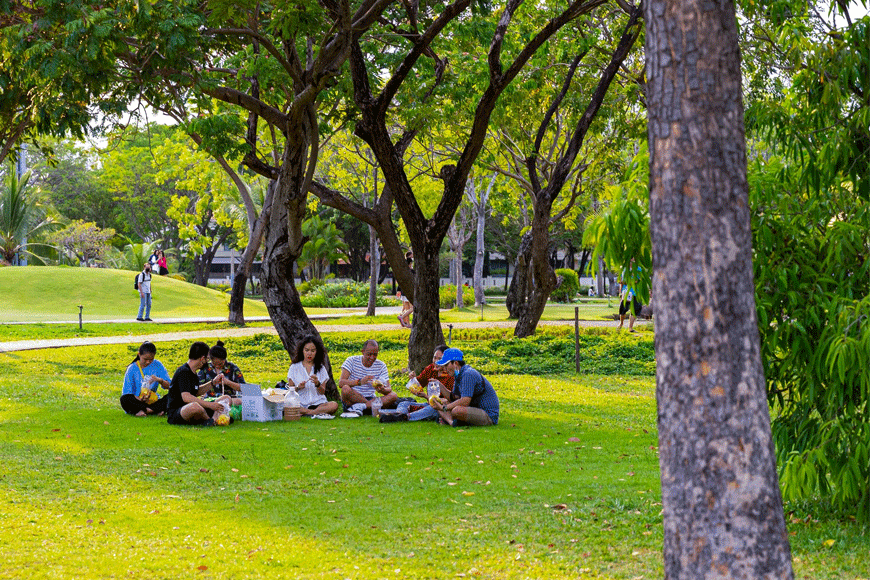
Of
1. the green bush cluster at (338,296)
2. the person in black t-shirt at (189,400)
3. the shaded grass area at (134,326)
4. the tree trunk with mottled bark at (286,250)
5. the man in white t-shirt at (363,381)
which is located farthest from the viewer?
the green bush cluster at (338,296)

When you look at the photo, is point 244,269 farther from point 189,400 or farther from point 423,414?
point 423,414

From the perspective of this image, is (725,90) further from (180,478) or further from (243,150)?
(243,150)

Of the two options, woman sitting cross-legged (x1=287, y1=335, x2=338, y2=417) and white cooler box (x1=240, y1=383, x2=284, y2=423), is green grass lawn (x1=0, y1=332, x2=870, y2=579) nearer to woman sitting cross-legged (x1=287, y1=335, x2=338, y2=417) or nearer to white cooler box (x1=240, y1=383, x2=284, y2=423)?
white cooler box (x1=240, y1=383, x2=284, y2=423)

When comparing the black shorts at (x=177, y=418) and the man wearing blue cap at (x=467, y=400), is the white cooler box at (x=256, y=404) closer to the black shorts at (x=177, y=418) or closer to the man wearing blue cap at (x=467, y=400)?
the black shorts at (x=177, y=418)

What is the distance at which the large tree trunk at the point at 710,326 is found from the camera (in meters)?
3.37

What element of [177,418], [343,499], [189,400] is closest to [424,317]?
[189,400]

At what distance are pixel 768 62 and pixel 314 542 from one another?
1542 centimetres

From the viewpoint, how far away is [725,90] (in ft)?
11.3

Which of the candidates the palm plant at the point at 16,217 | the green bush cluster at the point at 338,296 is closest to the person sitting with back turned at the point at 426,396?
the green bush cluster at the point at 338,296

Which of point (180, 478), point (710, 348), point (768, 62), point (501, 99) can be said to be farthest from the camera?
point (501, 99)

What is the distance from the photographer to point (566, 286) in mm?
43562

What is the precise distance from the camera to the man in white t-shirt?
1167 centimetres

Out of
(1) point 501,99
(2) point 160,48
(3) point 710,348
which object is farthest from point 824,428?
(1) point 501,99

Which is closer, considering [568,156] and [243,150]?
[243,150]
